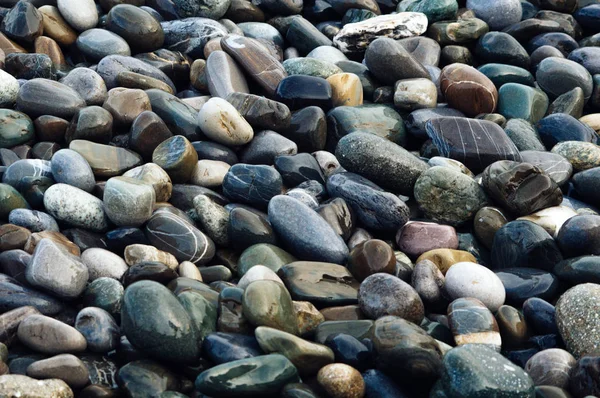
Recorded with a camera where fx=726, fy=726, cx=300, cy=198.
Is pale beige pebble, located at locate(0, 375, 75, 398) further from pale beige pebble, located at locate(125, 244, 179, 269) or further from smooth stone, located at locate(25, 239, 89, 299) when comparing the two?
pale beige pebble, located at locate(125, 244, 179, 269)

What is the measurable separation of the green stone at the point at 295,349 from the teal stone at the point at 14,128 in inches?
100

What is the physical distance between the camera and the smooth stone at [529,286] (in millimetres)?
3727

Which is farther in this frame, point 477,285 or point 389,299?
point 477,285

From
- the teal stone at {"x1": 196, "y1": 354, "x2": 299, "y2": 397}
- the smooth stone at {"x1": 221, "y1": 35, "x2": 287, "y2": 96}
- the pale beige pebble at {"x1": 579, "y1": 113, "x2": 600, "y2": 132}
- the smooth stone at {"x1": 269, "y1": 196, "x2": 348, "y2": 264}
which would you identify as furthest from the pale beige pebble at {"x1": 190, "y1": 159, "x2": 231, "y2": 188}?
the pale beige pebble at {"x1": 579, "y1": 113, "x2": 600, "y2": 132}

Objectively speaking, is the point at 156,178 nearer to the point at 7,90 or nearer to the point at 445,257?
the point at 7,90

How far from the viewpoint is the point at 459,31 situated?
6434 millimetres

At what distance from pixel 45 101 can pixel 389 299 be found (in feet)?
9.25

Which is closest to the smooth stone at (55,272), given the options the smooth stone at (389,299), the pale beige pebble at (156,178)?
the pale beige pebble at (156,178)

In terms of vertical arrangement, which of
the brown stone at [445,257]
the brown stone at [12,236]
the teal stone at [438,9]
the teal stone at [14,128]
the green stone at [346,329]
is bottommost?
the brown stone at [445,257]

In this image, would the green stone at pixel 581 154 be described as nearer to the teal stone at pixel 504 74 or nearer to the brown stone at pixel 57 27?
the teal stone at pixel 504 74

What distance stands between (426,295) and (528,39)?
381 centimetres

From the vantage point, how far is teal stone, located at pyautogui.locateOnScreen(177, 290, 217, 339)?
3199mm

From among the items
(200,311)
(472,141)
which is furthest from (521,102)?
(200,311)

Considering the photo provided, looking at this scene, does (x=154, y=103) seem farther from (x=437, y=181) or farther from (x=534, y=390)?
(x=534, y=390)
